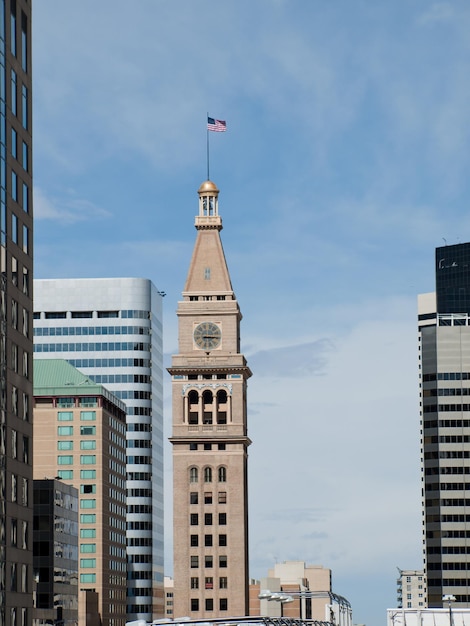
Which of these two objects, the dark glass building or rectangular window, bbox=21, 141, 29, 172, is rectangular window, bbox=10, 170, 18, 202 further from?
the dark glass building

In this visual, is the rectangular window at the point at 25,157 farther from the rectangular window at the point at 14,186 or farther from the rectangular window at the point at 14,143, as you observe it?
the rectangular window at the point at 14,186

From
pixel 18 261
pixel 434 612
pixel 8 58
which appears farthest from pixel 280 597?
pixel 8 58

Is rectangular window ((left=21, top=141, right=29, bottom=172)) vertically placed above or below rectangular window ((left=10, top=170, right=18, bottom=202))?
above

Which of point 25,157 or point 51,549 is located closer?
point 25,157

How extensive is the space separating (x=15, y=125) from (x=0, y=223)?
27.6 feet

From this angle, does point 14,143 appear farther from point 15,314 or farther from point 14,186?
point 15,314

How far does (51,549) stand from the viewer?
169 meters

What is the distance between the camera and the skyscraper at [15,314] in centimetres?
9825

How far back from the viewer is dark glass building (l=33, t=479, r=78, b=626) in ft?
550

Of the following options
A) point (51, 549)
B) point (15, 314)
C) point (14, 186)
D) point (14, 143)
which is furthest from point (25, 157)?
point (51, 549)

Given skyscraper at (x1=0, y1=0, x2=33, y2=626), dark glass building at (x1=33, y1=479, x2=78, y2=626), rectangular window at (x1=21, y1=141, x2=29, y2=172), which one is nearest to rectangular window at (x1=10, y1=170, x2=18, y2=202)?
skyscraper at (x1=0, y1=0, x2=33, y2=626)

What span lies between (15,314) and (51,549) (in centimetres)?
7251

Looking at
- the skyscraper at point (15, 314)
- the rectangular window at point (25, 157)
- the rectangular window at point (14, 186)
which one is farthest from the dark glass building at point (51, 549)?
the rectangular window at point (14, 186)

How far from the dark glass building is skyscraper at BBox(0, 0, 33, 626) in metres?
63.7
